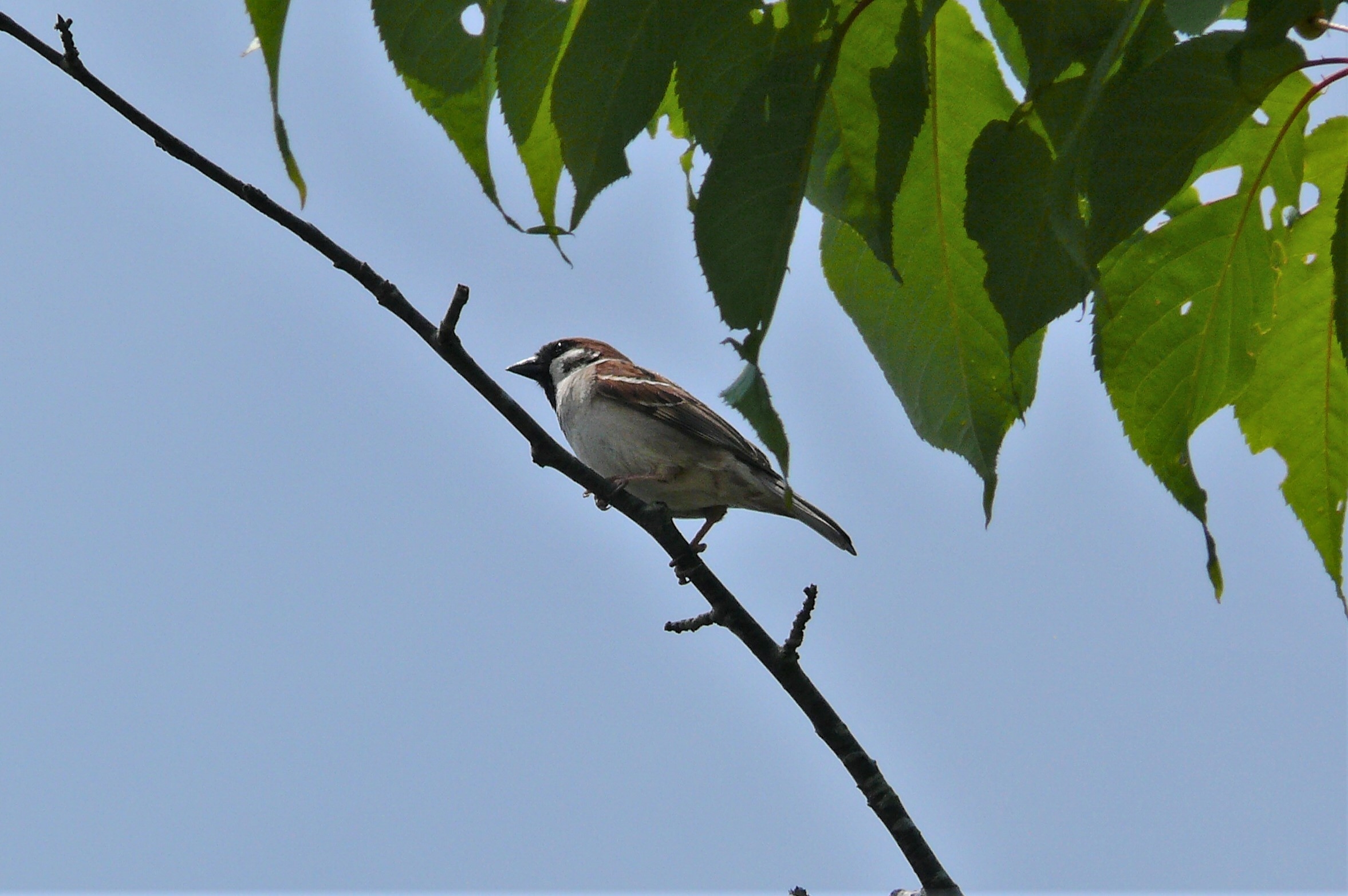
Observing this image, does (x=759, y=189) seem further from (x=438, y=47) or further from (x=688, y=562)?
(x=688, y=562)

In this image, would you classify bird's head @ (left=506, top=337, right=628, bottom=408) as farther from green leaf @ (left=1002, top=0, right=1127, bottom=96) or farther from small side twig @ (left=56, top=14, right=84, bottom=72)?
green leaf @ (left=1002, top=0, right=1127, bottom=96)

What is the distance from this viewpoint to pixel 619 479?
6277mm

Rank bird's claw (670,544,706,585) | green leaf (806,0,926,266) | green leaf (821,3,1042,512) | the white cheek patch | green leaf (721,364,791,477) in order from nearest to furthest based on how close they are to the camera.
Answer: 1. green leaf (721,364,791,477)
2. green leaf (806,0,926,266)
3. green leaf (821,3,1042,512)
4. bird's claw (670,544,706,585)
5. the white cheek patch

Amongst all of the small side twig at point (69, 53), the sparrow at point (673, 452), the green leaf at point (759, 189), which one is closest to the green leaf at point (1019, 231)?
the green leaf at point (759, 189)

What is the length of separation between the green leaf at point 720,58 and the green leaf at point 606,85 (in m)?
0.04

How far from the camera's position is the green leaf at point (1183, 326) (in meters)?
1.95

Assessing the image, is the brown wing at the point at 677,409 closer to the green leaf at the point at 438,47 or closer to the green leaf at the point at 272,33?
the green leaf at the point at 438,47

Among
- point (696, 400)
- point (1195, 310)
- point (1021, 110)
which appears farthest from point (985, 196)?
point (696, 400)

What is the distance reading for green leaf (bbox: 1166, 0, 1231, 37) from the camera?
1.30m

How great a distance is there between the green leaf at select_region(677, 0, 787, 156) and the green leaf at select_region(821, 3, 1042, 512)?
291 millimetres

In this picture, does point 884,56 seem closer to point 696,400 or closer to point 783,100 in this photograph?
point 783,100

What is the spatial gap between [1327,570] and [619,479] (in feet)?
14.6

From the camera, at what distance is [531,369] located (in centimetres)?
793

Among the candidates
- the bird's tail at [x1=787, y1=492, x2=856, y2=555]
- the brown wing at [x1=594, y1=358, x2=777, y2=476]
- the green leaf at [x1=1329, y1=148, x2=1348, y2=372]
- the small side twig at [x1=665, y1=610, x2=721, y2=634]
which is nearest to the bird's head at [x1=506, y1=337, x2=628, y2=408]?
the brown wing at [x1=594, y1=358, x2=777, y2=476]
